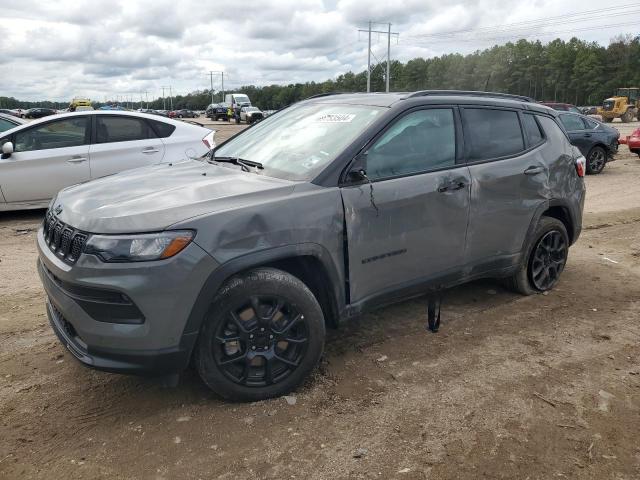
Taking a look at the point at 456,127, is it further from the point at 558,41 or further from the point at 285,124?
the point at 558,41

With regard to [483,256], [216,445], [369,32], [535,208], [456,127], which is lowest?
[216,445]

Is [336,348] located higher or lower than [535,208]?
lower

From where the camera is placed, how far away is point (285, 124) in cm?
418

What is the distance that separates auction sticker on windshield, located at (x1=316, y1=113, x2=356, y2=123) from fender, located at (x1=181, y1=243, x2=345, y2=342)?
3.41 ft

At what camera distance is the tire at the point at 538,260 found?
4.74m

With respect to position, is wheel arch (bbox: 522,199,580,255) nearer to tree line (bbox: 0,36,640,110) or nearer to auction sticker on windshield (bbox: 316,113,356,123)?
auction sticker on windshield (bbox: 316,113,356,123)

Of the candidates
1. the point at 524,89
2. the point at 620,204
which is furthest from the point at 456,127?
the point at 524,89

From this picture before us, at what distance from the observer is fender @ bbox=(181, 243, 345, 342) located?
9.29ft

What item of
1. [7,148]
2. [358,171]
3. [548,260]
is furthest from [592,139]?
[7,148]

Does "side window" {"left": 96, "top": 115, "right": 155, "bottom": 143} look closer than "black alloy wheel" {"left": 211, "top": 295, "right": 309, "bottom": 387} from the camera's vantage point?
No

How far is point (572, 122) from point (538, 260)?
35.0 feet

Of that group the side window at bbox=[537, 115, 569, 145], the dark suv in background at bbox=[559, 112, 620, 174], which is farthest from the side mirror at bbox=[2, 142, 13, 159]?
Result: the dark suv in background at bbox=[559, 112, 620, 174]

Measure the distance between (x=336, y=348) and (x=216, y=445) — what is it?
129 cm

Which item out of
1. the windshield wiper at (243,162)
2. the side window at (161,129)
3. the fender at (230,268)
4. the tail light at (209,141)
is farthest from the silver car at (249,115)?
the fender at (230,268)
